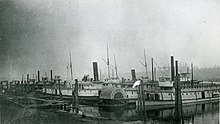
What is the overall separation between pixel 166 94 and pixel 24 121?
2152 centimetres

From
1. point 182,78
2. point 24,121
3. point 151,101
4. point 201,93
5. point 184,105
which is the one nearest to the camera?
point 24,121

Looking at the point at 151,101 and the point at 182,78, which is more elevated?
the point at 182,78

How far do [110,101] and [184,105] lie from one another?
1073 centimetres

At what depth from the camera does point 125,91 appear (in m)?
37.6

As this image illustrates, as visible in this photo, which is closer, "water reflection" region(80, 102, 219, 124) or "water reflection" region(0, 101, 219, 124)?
"water reflection" region(0, 101, 219, 124)

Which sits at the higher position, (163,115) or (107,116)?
(107,116)

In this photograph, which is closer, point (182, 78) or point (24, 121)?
point (24, 121)

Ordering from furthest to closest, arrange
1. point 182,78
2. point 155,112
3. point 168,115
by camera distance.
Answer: point 182,78 < point 155,112 < point 168,115

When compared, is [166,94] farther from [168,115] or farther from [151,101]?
[168,115]

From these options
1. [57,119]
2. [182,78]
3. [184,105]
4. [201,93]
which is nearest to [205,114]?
[184,105]

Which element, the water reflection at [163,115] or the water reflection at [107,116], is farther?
the water reflection at [163,115]

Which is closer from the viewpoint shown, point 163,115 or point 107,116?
point 107,116

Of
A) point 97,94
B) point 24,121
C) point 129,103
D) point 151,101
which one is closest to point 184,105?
point 151,101

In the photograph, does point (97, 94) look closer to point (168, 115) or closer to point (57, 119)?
point (168, 115)
